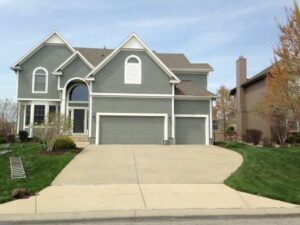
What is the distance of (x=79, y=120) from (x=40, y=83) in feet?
16.2

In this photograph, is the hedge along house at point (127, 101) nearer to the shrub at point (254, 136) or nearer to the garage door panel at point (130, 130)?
the garage door panel at point (130, 130)

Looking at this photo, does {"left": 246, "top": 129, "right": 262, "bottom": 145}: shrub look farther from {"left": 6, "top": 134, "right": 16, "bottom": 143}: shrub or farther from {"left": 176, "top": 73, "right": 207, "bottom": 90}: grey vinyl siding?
{"left": 6, "top": 134, "right": 16, "bottom": 143}: shrub

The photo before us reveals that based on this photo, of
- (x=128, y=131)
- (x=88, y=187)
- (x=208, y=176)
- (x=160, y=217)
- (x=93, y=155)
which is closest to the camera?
(x=160, y=217)

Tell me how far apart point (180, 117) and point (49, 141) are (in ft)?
33.7

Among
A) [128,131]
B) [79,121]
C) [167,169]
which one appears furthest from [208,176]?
[79,121]

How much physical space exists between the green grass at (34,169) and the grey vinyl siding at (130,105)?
5948 mm

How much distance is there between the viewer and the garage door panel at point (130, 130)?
74.0ft

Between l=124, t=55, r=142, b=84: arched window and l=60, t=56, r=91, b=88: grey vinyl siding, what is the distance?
483cm

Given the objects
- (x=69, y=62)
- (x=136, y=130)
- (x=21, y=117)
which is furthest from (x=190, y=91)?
(x=21, y=117)

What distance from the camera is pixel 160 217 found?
7637 millimetres

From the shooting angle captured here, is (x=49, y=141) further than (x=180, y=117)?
No

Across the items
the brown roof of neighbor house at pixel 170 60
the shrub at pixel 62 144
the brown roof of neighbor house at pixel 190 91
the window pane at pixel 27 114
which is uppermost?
the brown roof of neighbor house at pixel 170 60

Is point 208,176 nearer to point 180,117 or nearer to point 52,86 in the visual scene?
point 180,117

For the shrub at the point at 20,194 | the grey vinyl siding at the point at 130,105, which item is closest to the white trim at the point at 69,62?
the grey vinyl siding at the point at 130,105
